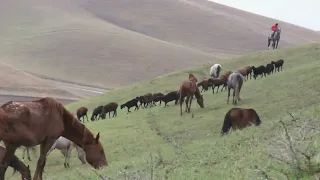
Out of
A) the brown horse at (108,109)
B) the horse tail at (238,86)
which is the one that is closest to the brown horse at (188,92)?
the horse tail at (238,86)

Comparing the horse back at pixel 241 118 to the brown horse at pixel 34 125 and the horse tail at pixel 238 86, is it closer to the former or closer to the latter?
the brown horse at pixel 34 125

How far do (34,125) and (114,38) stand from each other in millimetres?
80906

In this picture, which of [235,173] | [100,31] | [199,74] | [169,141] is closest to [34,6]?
[100,31]

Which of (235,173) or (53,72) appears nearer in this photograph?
(235,173)

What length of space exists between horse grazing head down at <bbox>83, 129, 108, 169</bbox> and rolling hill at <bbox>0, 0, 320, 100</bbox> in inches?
1771

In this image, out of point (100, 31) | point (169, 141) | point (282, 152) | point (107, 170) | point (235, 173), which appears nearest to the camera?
point (282, 152)

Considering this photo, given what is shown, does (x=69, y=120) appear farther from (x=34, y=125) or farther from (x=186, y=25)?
(x=186, y=25)

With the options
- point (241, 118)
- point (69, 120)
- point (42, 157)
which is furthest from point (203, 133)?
point (42, 157)

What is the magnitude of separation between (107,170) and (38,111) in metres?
2.16

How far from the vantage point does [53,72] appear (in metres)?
77.6

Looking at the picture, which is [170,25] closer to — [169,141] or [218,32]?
[218,32]

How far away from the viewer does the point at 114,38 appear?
298ft

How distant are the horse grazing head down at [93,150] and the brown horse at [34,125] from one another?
0.58 m

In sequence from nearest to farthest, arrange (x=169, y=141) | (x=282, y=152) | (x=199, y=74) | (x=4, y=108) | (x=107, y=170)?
1. (x=282, y=152)
2. (x=4, y=108)
3. (x=107, y=170)
4. (x=169, y=141)
5. (x=199, y=74)
